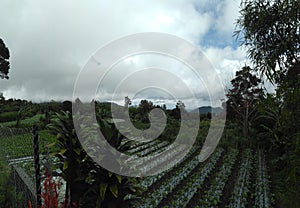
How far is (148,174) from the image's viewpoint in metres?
5.25

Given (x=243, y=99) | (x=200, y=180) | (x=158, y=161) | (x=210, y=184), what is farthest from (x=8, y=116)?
(x=210, y=184)

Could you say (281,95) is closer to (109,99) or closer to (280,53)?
(280,53)

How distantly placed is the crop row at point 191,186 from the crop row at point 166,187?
15cm

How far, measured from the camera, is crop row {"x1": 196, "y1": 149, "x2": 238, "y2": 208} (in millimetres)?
3781

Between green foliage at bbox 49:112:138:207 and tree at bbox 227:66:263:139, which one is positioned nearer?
green foliage at bbox 49:112:138:207

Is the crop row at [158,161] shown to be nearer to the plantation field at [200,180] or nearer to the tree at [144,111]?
the plantation field at [200,180]

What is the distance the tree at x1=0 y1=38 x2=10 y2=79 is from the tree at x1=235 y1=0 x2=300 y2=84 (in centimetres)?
1748

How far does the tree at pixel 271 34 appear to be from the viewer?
218 cm

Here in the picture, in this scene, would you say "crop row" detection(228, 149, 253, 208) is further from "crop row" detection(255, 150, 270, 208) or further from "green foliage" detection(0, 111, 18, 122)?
"green foliage" detection(0, 111, 18, 122)

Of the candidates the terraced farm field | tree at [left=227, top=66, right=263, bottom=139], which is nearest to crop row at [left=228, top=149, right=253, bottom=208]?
the terraced farm field

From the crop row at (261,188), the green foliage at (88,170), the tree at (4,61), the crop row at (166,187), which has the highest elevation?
the tree at (4,61)

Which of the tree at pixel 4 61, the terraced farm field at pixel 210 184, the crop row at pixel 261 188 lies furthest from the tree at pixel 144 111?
the tree at pixel 4 61

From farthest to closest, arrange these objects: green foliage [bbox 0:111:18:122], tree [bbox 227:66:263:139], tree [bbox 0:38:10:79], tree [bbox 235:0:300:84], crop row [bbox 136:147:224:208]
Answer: tree [bbox 0:38:10:79], green foliage [bbox 0:111:18:122], tree [bbox 227:66:263:139], crop row [bbox 136:147:224:208], tree [bbox 235:0:300:84]

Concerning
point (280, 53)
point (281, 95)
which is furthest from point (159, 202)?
point (280, 53)
